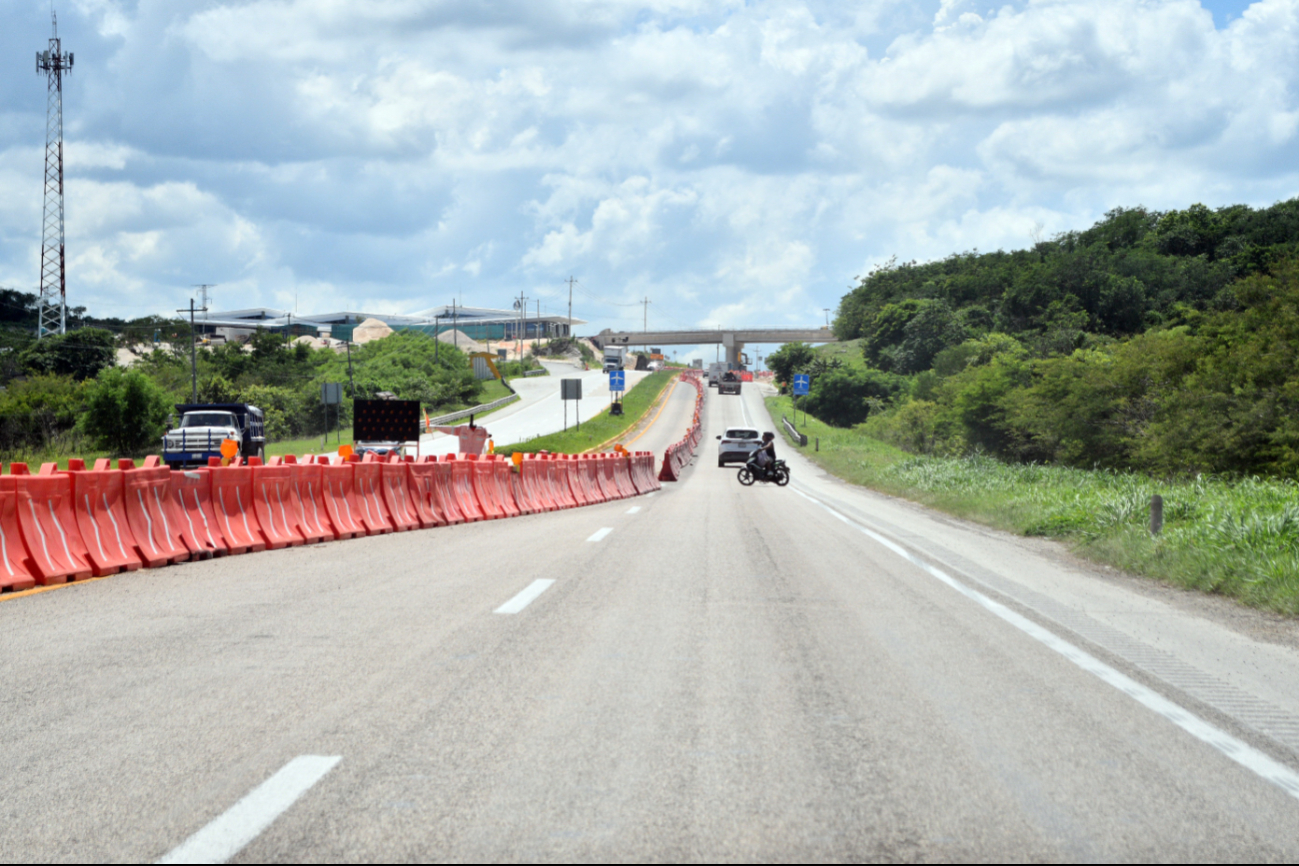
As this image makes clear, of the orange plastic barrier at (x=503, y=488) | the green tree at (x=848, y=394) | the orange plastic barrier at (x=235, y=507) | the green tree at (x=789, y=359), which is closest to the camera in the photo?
the orange plastic barrier at (x=235, y=507)

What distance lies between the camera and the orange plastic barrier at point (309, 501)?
1386 cm

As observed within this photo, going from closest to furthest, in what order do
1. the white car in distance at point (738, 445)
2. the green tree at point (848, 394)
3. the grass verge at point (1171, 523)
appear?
the grass verge at point (1171, 523)
the white car in distance at point (738, 445)
the green tree at point (848, 394)

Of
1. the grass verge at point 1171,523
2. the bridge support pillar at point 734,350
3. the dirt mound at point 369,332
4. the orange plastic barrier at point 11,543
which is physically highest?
the dirt mound at point 369,332

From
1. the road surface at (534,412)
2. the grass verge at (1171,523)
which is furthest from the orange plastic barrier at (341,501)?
the road surface at (534,412)

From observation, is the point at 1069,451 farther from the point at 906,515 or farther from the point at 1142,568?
the point at 1142,568

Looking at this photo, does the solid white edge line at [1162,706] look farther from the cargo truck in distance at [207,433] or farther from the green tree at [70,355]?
the green tree at [70,355]

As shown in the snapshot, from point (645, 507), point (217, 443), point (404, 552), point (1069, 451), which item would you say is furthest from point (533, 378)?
point (404, 552)

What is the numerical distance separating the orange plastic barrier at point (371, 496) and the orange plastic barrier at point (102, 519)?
4.90 m

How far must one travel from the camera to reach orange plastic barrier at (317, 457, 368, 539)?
14688mm

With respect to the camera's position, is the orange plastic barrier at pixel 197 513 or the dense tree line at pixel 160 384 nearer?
the orange plastic barrier at pixel 197 513

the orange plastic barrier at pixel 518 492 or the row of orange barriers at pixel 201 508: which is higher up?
the row of orange barriers at pixel 201 508

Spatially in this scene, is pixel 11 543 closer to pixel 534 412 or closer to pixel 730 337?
pixel 534 412

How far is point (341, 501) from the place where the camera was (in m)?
15.2

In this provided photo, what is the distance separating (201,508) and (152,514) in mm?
859
